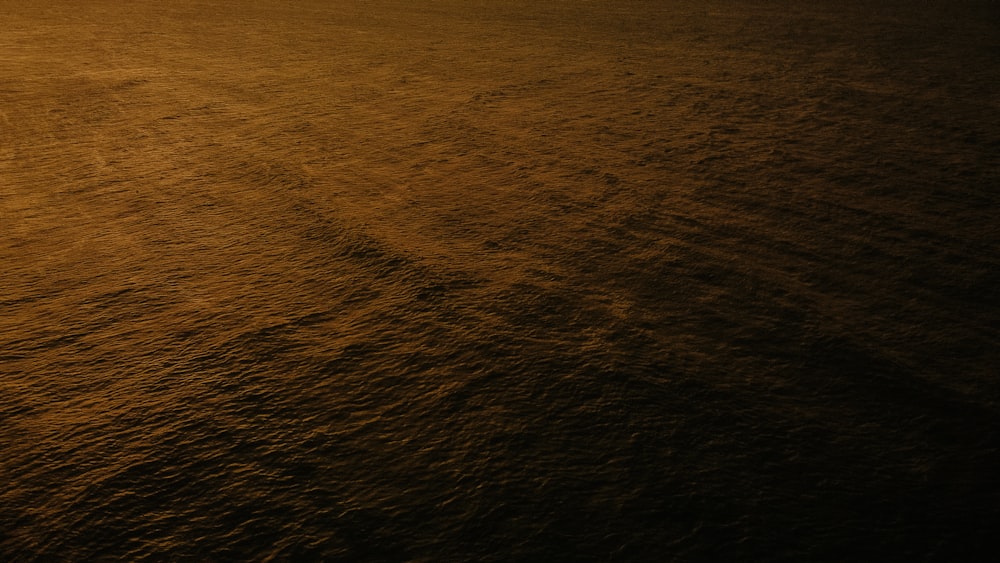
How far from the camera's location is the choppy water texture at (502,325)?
109 cm

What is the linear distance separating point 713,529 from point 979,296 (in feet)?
3.21

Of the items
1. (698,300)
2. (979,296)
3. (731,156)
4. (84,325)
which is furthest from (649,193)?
(84,325)

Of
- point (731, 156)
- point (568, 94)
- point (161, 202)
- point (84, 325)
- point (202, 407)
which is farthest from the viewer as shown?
point (568, 94)

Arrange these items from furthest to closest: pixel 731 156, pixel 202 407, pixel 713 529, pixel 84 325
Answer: pixel 731 156
pixel 84 325
pixel 202 407
pixel 713 529

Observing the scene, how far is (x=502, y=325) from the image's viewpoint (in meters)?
1.55

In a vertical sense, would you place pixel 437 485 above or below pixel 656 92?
below

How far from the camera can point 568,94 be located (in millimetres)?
3320

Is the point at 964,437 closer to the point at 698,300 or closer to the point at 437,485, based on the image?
the point at 698,300

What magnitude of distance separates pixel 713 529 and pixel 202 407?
842 millimetres

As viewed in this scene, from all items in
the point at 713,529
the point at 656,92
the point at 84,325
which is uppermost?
the point at 656,92

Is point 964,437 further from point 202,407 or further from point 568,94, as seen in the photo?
point 568,94

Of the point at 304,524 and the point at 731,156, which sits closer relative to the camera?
the point at 304,524

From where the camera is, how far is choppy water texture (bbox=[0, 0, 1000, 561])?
109 centimetres

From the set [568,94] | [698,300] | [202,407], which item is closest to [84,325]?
[202,407]
